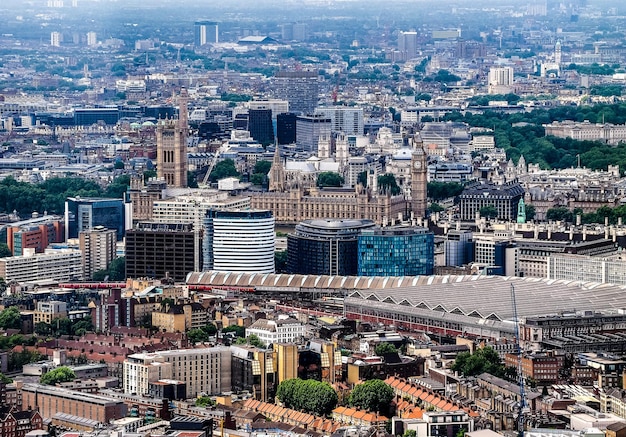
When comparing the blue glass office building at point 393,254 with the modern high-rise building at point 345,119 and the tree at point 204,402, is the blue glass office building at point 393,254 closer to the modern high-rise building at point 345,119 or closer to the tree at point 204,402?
the tree at point 204,402

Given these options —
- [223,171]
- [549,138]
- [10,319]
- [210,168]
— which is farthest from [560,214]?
[549,138]

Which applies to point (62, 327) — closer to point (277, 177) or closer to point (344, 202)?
point (344, 202)

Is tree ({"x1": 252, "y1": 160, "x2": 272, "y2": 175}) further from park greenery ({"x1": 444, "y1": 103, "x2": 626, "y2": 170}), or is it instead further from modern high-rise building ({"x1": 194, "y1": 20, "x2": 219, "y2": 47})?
modern high-rise building ({"x1": 194, "y1": 20, "x2": 219, "y2": 47})

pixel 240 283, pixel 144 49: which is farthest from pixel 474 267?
pixel 144 49

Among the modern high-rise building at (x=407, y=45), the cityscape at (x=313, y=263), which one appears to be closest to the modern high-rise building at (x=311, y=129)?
the cityscape at (x=313, y=263)

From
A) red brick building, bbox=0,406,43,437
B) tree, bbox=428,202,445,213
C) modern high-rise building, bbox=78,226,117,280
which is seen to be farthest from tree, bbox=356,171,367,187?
red brick building, bbox=0,406,43,437
